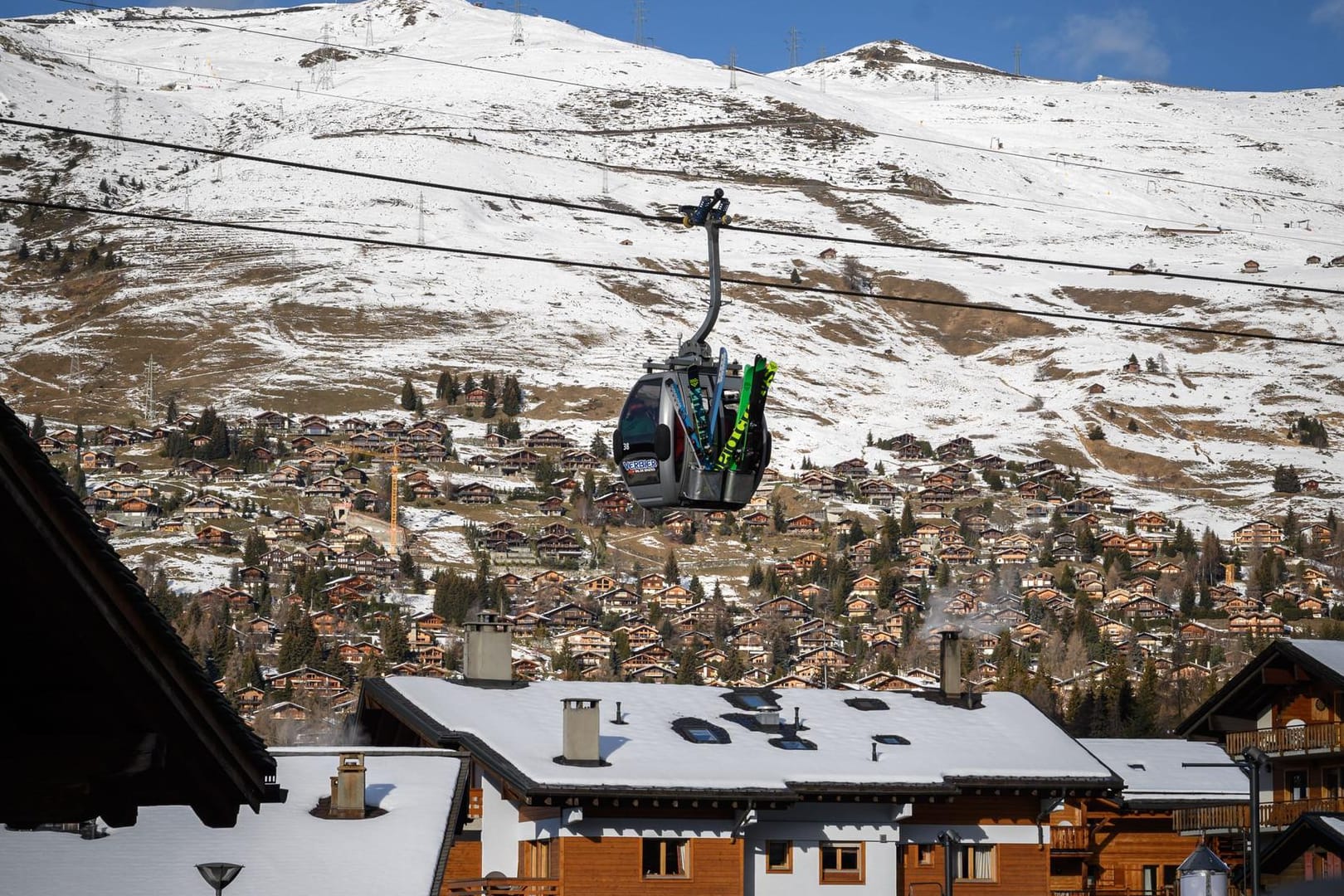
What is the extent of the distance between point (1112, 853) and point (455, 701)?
62.8ft

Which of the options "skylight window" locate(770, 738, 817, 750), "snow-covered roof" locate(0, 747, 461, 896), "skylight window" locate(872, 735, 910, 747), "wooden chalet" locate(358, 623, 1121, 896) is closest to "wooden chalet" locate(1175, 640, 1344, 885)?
"wooden chalet" locate(358, 623, 1121, 896)

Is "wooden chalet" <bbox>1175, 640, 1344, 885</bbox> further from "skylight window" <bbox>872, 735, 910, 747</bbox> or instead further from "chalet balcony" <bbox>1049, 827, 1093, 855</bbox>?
"skylight window" <bbox>872, 735, 910, 747</bbox>

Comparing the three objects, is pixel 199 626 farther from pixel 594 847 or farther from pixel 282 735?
pixel 594 847

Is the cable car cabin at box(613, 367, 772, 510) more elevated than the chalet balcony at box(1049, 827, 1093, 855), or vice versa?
the cable car cabin at box(613, 367, 772, 510)

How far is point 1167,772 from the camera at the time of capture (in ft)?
179

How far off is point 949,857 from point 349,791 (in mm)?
14265

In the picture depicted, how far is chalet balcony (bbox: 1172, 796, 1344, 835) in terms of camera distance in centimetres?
4700

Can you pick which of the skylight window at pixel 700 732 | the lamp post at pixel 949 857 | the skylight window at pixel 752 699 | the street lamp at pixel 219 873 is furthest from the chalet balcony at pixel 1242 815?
the street lamp at pixel 219 873

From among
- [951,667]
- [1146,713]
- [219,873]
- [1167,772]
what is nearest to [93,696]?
[219,873]

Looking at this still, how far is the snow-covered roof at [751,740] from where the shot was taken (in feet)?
124

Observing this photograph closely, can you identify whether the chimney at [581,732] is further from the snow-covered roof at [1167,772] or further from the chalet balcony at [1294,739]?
the chalet balcony at [1294,739]

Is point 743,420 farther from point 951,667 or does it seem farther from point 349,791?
point 951,667

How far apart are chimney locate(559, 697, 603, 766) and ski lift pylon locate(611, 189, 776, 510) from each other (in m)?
13.3

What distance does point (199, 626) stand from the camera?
179m
